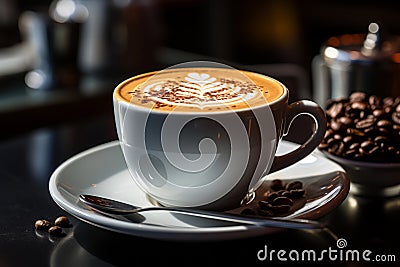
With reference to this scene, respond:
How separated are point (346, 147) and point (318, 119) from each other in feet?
0.27

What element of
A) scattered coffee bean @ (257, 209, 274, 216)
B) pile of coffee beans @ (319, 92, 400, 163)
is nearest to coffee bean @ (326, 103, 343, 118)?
pile of coffee beans @ (319, 92, 400, 163)

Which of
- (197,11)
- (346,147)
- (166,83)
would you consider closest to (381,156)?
(346,147)

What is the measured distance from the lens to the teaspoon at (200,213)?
64cm

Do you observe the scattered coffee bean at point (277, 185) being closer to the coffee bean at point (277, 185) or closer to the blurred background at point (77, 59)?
the coffee bean at point (277, 185)

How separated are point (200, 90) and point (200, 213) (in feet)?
0.54

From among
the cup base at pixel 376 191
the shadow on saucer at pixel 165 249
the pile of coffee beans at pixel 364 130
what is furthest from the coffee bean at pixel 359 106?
the shadow on saucer at pixel 165 249

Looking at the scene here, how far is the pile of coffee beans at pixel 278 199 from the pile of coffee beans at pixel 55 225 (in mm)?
210

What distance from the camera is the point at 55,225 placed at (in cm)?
77

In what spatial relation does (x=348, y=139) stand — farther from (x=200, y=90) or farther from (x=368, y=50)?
(x=368, y=50)

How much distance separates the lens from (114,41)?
1845mm

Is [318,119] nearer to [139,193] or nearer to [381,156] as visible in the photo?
[381,156]

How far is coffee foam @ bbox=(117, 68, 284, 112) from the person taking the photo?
0.73 m

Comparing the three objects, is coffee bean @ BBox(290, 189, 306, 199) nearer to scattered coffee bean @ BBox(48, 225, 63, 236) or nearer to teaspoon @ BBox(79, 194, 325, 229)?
teaspoon @ BBox(79, 194, 325, 229)
